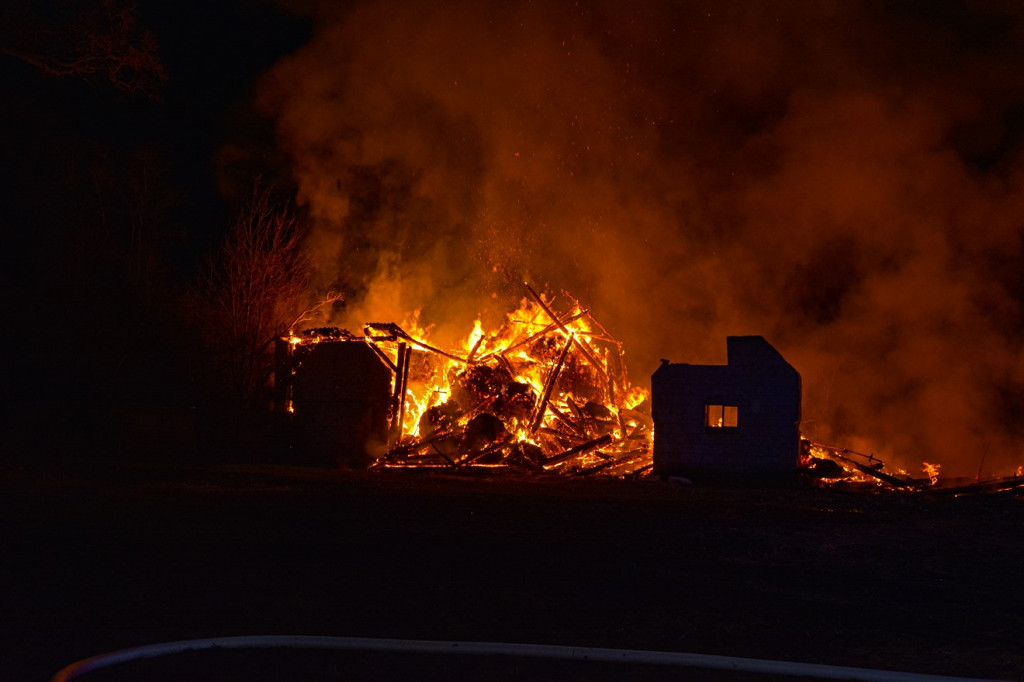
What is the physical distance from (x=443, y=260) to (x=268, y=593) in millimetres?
22611

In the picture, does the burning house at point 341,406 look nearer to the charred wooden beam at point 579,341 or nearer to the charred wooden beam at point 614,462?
the charred wooden beam at point 579,341

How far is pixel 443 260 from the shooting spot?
98.1 feet

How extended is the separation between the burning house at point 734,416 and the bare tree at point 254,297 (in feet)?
42.7

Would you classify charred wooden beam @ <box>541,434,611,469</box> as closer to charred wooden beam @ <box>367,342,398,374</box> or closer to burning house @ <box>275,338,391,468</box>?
burning house @ <box>275,338,391,468</box>

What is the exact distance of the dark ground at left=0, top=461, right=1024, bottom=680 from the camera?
6.52 meters

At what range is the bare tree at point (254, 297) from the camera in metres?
29.6

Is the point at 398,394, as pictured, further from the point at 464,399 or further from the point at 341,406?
the point at 464,399

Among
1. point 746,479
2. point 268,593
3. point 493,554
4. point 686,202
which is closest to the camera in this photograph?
point 268,593

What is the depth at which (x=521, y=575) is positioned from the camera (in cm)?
868

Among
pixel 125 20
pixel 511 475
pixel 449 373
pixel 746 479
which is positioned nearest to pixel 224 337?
pixel 449 373

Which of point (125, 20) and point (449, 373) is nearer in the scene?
point (125, 20)

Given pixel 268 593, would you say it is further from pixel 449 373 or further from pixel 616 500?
pixel 449 373

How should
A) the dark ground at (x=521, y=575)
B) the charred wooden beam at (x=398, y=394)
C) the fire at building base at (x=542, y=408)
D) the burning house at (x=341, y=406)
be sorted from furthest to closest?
the charred wooden beam at (x=398, y=394), the burning house at (x=341, y=406), the fire at building base at (x=542, y=408), the dark ground at (x=521, y=575)

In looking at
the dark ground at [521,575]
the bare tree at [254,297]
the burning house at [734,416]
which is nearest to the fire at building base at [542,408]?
the burning house at [734,416]
